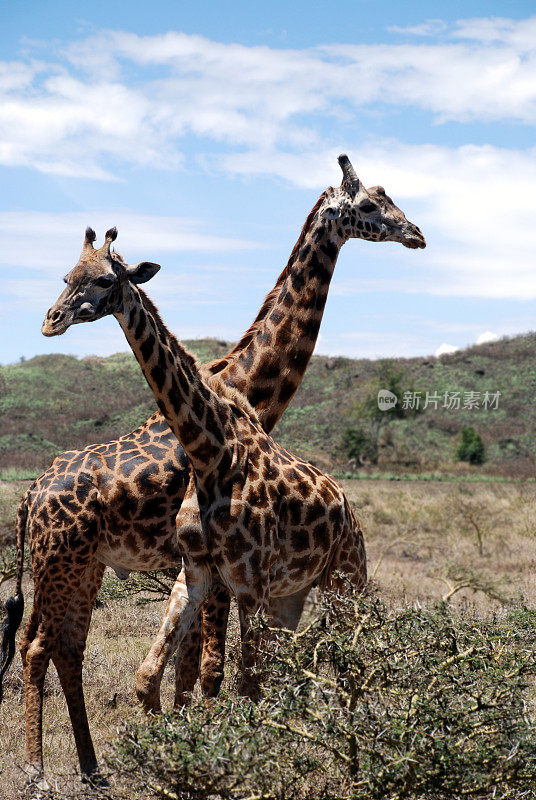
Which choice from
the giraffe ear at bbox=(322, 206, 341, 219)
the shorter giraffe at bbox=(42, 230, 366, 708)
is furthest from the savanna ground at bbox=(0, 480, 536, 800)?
the giraffe ear at bbox=(322, 206, 341, 219)

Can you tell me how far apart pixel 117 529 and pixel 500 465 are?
41944 mm

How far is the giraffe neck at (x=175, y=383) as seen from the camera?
4.61 m

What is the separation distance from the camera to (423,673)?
396 centimetres

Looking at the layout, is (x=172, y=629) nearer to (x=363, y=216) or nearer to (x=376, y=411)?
(x=363, y=216)

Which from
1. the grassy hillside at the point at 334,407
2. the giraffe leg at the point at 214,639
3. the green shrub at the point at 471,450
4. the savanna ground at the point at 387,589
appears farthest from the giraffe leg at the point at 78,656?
the green shrub at the point at 471,450

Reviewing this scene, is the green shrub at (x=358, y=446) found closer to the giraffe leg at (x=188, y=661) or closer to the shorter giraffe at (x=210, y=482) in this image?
the giraffe leg at (x=188, y=661)

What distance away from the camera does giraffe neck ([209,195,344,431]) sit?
618cm

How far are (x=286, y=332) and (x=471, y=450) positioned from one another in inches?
1593

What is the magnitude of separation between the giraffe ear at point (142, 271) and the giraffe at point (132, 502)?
1.65 metres

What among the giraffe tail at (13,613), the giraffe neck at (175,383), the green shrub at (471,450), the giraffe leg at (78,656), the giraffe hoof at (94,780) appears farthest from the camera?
the green shrub at (471,450)

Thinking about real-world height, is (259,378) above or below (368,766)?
above

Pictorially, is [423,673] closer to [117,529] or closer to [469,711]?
[469,711]

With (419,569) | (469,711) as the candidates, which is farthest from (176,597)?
(419,569)

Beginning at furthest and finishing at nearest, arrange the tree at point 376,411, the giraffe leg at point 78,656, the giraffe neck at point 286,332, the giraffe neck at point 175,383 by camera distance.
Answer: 1. the tree at point 376,411
2. the giraffe neck at point 286,332
3. the giraffe leg at point 78,656
4. the giraffe neck at point 175,383
